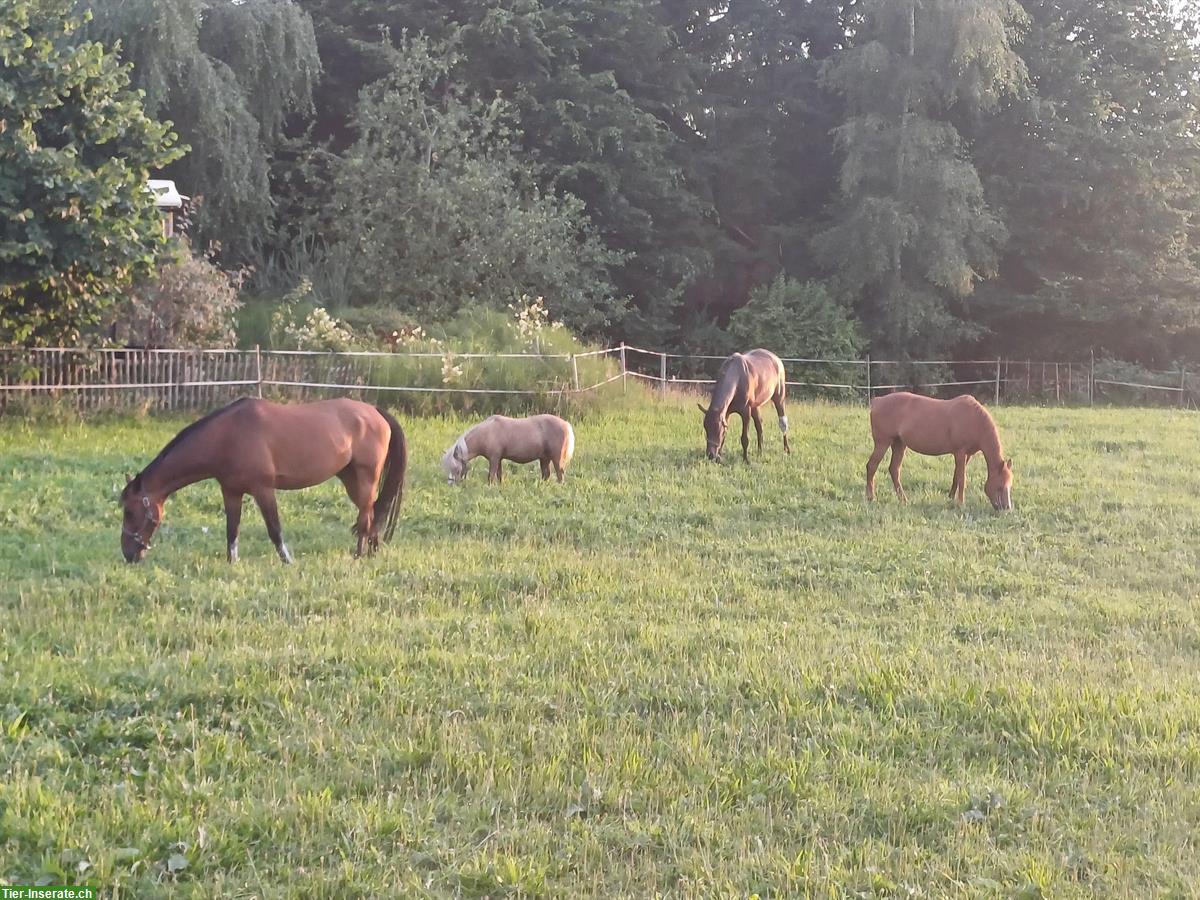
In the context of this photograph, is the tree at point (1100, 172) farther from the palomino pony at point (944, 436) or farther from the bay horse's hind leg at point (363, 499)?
the bay horse's hind leg at point (363, 499)

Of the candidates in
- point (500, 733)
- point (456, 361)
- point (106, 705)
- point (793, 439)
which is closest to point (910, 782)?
point (500, 733)

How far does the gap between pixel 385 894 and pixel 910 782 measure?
2.06 metres

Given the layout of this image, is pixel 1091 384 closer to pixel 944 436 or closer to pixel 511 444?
pixel 944 436

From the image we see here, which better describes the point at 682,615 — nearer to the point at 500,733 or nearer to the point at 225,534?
the point at 500,733

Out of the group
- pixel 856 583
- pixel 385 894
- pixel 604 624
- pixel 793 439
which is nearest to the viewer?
pixel 385 894

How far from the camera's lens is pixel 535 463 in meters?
13.2

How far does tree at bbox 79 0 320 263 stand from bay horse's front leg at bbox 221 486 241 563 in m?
14.5

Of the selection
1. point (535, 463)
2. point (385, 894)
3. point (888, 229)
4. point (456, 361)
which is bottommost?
point (385, 894)

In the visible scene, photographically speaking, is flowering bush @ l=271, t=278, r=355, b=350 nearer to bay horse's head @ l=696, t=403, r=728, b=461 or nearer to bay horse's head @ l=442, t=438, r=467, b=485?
bay horse's head @ l=442, t=438, r=467, b=485

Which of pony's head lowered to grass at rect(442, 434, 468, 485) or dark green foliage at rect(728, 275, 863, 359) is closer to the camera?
pony's head lowered to grass at rect(442, 434, 468, 485)

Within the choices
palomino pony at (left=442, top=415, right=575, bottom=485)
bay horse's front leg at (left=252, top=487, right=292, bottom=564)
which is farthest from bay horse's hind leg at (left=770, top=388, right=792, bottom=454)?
bay horse's front leg at (left=252, top=487, right=292, bottom=564)

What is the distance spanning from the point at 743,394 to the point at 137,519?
8.13 m

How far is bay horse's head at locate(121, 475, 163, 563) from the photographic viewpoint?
7.29 m

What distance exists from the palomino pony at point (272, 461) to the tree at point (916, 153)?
70.4 feet
